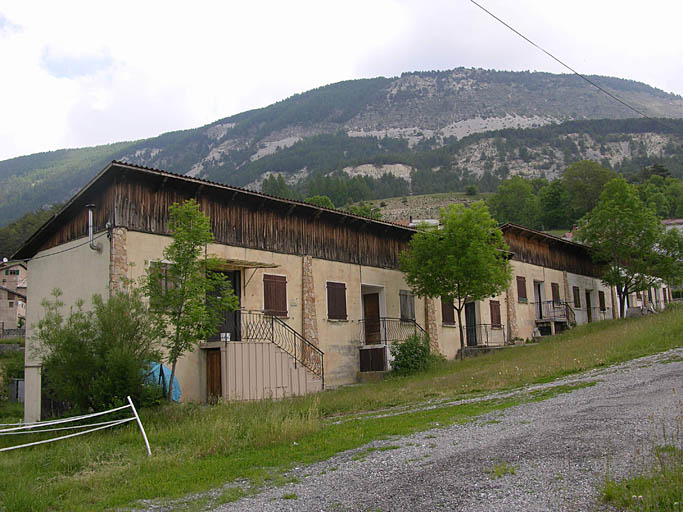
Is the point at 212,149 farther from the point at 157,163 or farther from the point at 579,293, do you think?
the point at 579,293

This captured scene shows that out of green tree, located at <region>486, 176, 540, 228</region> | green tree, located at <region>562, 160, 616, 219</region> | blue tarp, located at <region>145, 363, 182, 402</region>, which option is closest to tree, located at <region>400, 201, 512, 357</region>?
blue tarp, located at <region>145, 363, 182, 402</region>

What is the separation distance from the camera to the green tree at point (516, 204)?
8350cm

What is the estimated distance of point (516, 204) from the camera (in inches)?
3361

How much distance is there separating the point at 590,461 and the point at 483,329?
22.0m

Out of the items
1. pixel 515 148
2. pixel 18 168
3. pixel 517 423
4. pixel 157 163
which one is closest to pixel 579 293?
pixel 517 423

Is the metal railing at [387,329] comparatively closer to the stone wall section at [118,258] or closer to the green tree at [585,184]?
the stone wall section at [118,258]

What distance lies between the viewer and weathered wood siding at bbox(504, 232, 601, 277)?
3163 cm

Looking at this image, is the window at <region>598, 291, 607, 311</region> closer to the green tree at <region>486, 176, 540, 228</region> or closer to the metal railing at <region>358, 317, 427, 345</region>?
the metal railing at <region>358, 317, 427, 345</region>

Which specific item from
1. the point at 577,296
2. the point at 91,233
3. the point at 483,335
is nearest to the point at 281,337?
the point at 91,233

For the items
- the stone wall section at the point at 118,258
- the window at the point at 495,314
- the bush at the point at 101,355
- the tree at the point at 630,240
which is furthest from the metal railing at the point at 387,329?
the tree at the point at 630,240

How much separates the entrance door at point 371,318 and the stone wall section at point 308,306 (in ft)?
11.1

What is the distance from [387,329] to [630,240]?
17701mm

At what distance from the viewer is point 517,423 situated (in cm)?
938

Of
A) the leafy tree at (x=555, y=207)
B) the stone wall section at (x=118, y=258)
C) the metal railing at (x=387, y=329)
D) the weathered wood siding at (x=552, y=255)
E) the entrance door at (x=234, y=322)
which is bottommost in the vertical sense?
the metal railing at (x=387, y=329)
